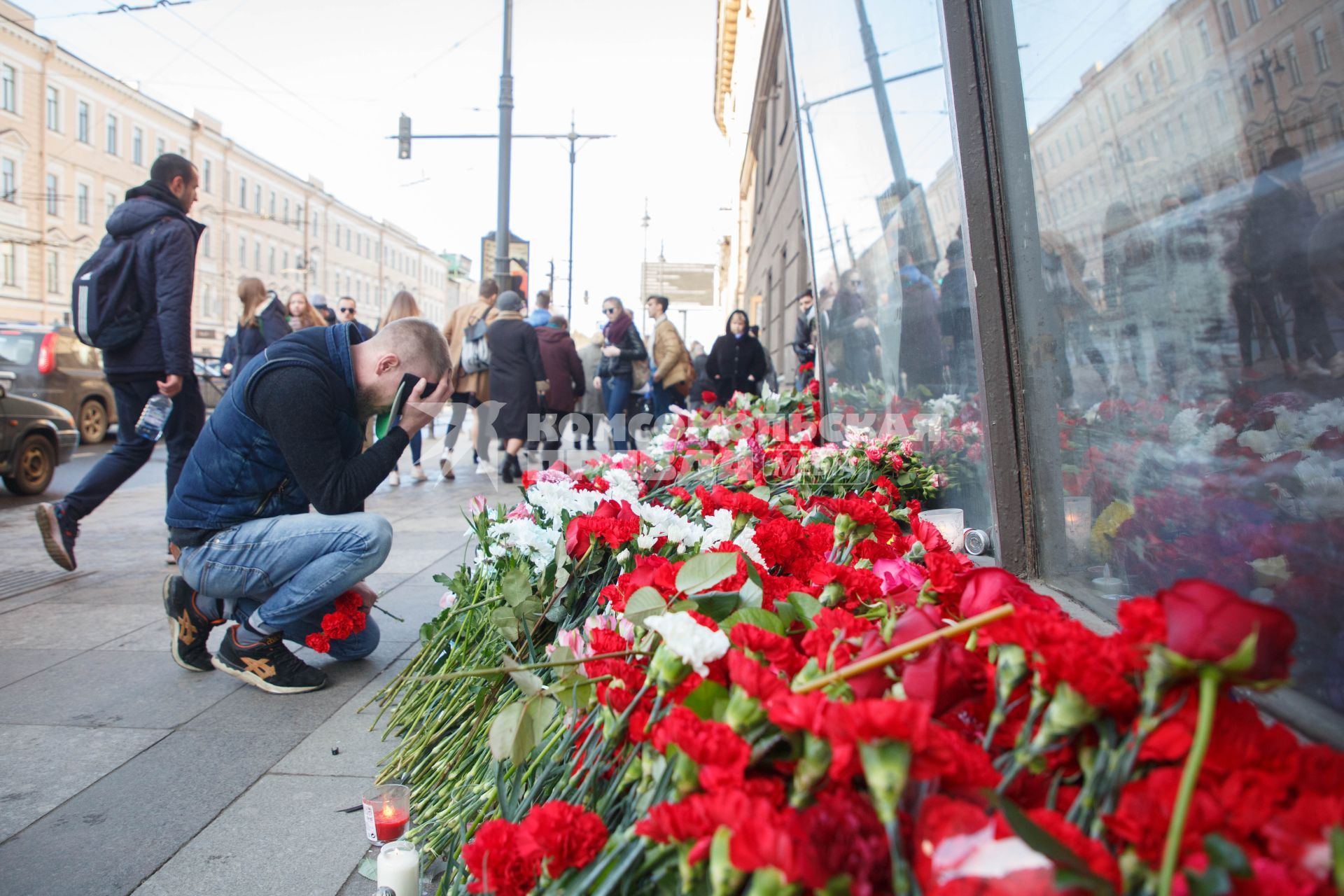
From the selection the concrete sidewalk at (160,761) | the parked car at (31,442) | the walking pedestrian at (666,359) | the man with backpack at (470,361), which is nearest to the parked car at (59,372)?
the parked car at (31,442)

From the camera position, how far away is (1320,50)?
3.69 ft

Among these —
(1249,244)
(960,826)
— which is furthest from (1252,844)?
(1249,244)

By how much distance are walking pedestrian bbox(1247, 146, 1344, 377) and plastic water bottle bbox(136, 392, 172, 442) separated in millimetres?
4468

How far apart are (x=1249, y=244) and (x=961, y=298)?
100 cm

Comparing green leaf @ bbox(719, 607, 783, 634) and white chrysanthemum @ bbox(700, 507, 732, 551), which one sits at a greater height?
white chrysanthemum @ bbox(700, 507, 732, 551)

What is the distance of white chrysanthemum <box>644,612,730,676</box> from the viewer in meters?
0.98

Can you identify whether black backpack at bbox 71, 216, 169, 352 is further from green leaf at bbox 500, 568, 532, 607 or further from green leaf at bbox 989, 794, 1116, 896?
green leaf at bbox 989, 794, 1116, 896

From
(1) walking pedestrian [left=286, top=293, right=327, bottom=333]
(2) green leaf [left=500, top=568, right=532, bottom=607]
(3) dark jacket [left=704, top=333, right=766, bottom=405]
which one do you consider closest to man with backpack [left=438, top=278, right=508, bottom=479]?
(1) walking pedestrian [left=286, top=293, right=327, bottom=333]

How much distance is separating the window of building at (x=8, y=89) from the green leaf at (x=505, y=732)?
39.9 m

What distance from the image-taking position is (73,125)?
35.5 m

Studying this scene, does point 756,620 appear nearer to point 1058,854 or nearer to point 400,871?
point 1058,854

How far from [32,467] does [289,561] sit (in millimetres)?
6457

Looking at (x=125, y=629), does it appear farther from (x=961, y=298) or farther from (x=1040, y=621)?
(x=1040, y=621)

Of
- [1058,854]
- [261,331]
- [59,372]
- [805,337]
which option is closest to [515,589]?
[1058,854]
